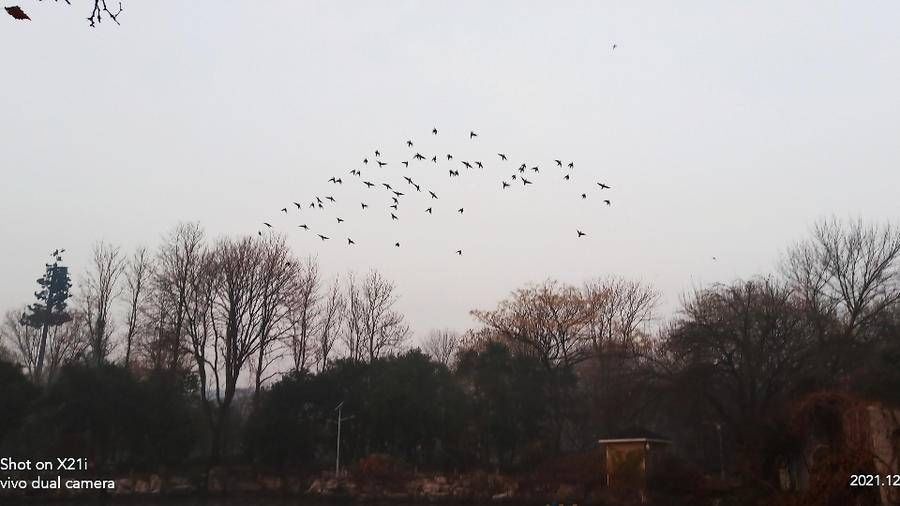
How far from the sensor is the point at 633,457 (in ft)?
81.5

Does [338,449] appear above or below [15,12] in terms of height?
below

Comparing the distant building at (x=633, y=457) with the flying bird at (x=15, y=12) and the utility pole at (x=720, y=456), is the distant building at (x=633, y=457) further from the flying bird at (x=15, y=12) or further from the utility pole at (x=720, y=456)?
the flying bird at (x=15, y=12)

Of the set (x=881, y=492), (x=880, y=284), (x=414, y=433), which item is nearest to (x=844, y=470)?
(x=881, y=492)

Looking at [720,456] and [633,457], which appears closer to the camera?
[633,457]

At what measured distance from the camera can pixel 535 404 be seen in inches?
1303

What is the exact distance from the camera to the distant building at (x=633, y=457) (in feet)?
80.4

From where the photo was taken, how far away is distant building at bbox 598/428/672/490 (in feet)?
80.4

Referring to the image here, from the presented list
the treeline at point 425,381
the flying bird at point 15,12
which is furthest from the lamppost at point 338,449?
the flying bird at point 15,12

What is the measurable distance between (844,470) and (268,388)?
25.9 metres

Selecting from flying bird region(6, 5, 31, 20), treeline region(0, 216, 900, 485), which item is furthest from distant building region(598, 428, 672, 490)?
flying bird region(6, 5, 31, 20)

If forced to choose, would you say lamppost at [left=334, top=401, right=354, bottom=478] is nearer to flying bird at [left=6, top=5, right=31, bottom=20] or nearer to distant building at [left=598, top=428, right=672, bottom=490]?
distant building at [left=598, top=428, right=672, bottom=490]

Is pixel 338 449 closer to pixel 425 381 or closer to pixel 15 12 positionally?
pixel 425 381

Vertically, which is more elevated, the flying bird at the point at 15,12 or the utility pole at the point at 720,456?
the flying bird at the point at 15,12

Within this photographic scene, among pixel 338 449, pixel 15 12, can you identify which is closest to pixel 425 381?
pixel 338 449
